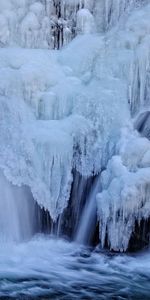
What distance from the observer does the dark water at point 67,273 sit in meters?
6.74

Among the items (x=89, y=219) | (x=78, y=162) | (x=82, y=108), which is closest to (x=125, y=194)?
(x=89, y=219)

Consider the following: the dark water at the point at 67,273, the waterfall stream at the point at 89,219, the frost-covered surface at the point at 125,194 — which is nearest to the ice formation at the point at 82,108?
the frost-covered surface at the point at 125,194

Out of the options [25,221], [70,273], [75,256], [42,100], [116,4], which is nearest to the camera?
[70,273]

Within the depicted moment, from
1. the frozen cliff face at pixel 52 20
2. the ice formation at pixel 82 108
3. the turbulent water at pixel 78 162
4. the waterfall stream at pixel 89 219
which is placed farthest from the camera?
the frozen cliff face at pixel 52 20

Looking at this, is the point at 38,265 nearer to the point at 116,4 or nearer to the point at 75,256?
the point at 75,256

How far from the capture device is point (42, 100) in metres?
9.66

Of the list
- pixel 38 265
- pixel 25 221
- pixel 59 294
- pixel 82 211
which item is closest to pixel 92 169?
pixel 82 211

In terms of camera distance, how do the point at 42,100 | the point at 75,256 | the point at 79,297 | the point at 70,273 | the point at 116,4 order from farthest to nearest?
the point at 116,4 → the point at 42,100 → the point at 75,256 → the point at 70,273 → the point at 79,297

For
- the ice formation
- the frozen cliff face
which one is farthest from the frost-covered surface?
the frozen cliff face

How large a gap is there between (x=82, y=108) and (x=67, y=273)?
2.96 metres

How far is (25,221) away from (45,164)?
2.89ft

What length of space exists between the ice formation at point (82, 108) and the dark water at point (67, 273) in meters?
0.44

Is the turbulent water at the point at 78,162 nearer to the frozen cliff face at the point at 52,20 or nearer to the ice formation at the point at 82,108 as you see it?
the ice formation at the point at 82,108

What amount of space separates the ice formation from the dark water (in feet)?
1.44
